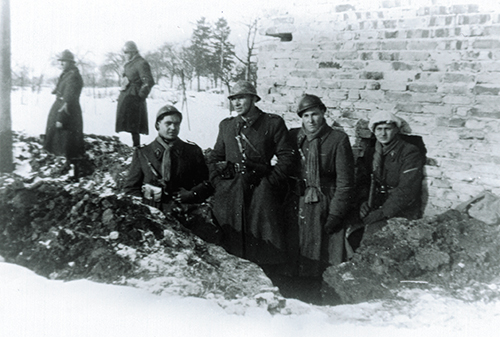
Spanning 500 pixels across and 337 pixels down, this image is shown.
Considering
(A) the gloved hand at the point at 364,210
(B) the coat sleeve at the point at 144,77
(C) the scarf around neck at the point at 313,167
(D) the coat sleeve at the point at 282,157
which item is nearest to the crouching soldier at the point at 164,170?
(D) the coat sleeve at the point at 282,157

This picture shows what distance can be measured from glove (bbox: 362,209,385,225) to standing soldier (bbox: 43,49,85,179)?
4.47 m

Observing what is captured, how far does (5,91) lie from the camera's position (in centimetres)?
516

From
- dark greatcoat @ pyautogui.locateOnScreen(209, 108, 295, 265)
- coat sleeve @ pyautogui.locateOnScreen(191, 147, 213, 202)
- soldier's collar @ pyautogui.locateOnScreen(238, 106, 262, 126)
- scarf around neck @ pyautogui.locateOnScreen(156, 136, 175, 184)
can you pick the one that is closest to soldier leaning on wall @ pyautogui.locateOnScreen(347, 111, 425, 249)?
dark greatcoat @ pyautogui.locateOnScreen(209, 108, 295, 265)

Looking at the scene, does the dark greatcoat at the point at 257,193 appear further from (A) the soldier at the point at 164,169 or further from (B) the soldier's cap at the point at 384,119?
(B) the soldier's cap at the point at 384,119

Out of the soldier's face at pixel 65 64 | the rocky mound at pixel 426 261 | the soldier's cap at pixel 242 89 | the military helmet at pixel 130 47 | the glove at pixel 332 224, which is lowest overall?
the rocky mound at pixel 426 261

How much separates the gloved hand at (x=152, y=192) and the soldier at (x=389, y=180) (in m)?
1.88

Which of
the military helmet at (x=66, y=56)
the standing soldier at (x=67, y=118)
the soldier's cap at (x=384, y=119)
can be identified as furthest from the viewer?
the standing soldier at (x=67, y=118)

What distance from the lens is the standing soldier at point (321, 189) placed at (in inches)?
148

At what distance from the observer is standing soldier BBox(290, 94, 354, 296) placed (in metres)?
3.75

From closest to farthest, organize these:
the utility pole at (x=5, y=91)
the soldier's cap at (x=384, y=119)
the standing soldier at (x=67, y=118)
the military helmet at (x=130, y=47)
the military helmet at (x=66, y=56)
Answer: the soldier's cap at (x=384, y=119), the utility pole at (x=5, y=91), the military helmet at (x=66, y=56), the standing soldier at (x=67, y=118), the military helmet at (x=130, y=47)

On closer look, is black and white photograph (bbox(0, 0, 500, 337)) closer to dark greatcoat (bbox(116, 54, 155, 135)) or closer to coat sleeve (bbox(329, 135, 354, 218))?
coat sleeve (bbox(329, 135, 354, 218))

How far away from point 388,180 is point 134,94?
4.12 metres

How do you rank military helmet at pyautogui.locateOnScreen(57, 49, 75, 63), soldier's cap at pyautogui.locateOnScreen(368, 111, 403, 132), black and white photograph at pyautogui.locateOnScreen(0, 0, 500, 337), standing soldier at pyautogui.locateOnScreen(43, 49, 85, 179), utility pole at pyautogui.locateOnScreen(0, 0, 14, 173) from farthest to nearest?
1. standing soldier at pyautogui.locateOnScreen(43, 49, 85, 179)
2. military helmet at pyautogui.locateOnScreen(57, 49, 75, 63)
3. utility pole at pyautogui.locateOnScreen(0, 0, 14, 173)
4. soldier's cap at pyautogui.locateOnScreen(368, 111, 403, 132)
5. black and white photograph at pyautogui.locateOnScreen(0, 0, 500, 337)

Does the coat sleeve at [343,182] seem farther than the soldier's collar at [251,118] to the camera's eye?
No
